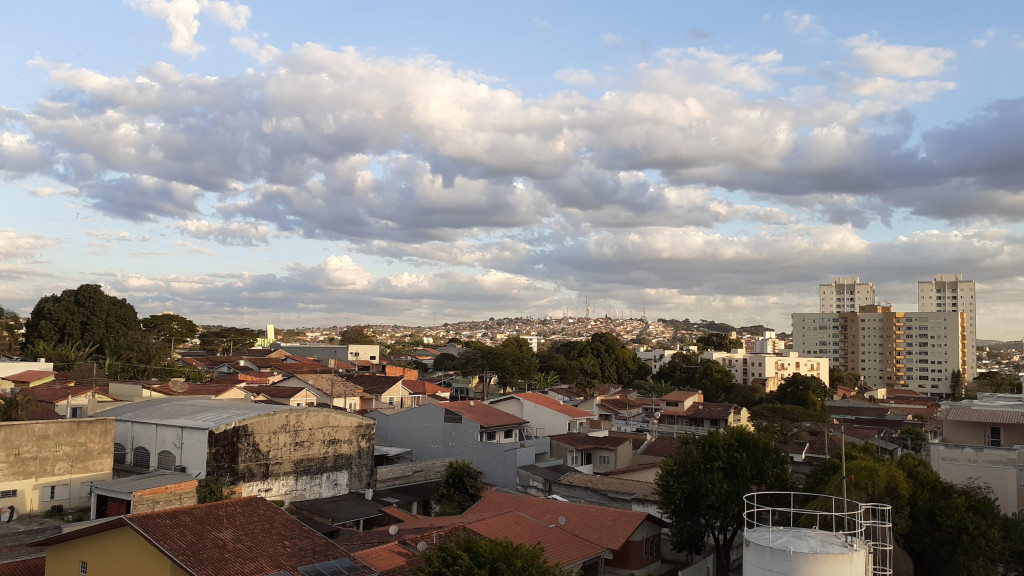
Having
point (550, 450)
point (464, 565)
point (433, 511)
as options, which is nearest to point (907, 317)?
point (550, 450)

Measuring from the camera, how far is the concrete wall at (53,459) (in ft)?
91.1

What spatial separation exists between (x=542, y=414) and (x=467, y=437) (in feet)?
38.6

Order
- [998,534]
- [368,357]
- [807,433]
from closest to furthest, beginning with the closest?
[998,534] < [807,433] < [368,357]

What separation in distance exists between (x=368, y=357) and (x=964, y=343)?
111 metres

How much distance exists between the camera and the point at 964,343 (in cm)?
13625

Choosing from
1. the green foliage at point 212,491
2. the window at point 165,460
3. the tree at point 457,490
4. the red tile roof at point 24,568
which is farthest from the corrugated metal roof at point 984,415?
the red tile roof at point 24,568

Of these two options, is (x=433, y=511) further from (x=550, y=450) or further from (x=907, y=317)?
(x=907, y=317)

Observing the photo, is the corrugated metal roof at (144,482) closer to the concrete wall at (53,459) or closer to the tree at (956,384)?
the concrete wall at (53,459)

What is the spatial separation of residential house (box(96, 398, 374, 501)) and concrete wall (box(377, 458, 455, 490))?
2.20ft

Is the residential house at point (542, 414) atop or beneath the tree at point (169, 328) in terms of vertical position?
beneath

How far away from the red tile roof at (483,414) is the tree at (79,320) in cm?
4755

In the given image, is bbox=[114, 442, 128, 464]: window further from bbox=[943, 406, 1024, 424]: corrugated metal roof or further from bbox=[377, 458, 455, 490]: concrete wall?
bbox=[943, 406, 1024, 424]: corrugated metal roof

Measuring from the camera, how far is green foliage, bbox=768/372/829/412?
86312 mm

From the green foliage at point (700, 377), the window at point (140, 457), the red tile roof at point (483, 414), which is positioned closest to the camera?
the window at point (140, 457)
